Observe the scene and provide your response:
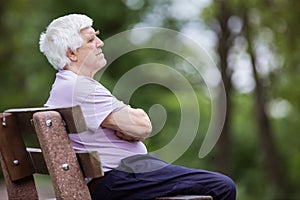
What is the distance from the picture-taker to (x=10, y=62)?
748 inches

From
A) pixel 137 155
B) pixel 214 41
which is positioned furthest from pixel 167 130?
pixel 137 155

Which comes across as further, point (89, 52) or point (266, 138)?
point (266, 138)

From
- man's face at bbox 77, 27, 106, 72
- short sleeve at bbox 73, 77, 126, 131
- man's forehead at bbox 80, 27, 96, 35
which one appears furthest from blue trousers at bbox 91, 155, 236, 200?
man's forehead at bbox 80, 27, 96, 35

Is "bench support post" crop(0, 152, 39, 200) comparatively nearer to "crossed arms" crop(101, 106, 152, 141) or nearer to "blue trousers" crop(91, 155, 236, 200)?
"blue trousers" crop(91, 155, 236, 200)

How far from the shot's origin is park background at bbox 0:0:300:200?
13.6 m

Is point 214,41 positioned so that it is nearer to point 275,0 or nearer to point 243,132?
point 275,0

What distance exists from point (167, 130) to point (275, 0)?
3.25 m

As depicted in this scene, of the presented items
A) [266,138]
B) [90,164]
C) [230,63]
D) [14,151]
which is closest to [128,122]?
[90,164]

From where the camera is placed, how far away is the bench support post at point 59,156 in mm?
3029

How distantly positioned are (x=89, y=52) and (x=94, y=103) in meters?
0.32

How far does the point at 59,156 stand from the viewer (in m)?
3.06

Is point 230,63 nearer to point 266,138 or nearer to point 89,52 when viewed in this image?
point 266,138

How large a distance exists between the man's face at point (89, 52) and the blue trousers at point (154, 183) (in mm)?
463

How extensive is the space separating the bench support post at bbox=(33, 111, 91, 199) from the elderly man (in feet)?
0.49
